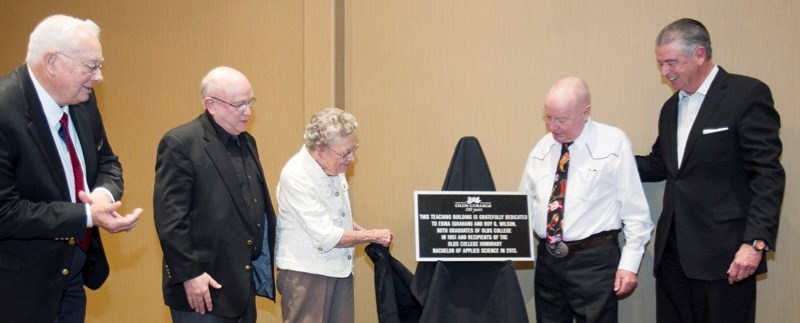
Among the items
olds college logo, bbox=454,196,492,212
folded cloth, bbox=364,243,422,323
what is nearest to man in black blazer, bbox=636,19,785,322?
olds college logo, bbox=454,196,492,212

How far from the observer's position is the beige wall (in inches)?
164

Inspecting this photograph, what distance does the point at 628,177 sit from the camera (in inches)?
143

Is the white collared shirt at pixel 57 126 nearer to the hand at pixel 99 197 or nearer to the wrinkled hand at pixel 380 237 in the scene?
the hand at pixel 99 197

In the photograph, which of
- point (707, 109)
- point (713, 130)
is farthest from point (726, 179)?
point (707, 109)

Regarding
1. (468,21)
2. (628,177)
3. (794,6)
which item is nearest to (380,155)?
(468,21)

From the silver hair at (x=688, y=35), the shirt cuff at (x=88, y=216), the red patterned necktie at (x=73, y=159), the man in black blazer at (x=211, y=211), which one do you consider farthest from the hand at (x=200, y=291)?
the silver hair at (x=688, y=35)

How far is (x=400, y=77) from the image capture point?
186 inches

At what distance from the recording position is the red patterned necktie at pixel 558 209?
11.9 feet

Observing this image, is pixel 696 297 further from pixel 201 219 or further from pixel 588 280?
pixel 201 219

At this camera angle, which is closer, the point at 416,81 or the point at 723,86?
the point at 723,86

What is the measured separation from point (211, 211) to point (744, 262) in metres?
2.28

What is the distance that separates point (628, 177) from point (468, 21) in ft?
4.83

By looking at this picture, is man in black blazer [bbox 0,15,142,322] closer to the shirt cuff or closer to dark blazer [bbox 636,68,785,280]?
the shirt cuff

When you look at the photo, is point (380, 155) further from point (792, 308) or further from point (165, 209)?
point (792, 308)
